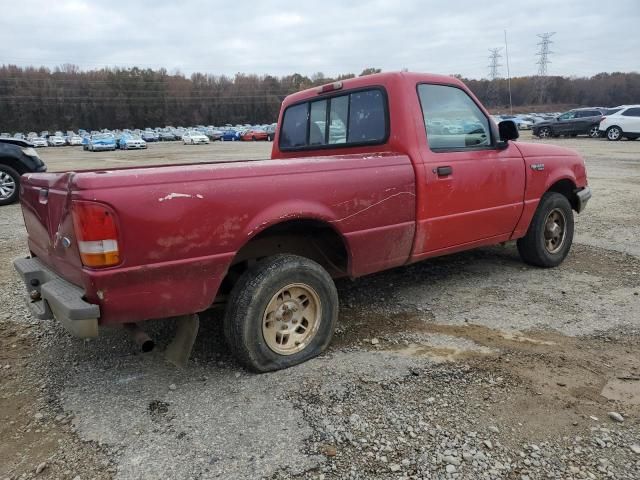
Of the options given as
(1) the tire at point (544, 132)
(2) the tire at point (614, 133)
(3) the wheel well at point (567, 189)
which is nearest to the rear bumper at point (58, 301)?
(3) the wheel well at point (567, 189)

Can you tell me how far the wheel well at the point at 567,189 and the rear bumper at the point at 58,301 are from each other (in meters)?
4.64

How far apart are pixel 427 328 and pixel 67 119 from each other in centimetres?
11881

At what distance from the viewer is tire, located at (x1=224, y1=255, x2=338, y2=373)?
10.0 feet

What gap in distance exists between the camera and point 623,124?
24969mm

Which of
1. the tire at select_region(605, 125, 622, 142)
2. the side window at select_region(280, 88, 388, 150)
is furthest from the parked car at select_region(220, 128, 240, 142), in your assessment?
the side window at select_region(280, 88, 388, 150)

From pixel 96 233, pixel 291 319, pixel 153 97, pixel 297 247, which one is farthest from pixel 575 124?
pixel 153 97

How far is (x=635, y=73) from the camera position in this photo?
105m

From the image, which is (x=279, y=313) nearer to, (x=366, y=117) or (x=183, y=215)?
(x=183, y=215)

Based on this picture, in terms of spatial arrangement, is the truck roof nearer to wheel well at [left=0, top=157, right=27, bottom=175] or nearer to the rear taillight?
the rear taillight

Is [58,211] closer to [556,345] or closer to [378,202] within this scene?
[378,202]

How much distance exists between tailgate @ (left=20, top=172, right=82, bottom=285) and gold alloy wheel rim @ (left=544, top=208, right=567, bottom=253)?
4.47 metres

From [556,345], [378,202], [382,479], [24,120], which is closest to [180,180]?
[378,202]

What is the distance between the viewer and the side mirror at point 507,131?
14.3 ft

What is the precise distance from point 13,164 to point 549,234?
31.6ft
